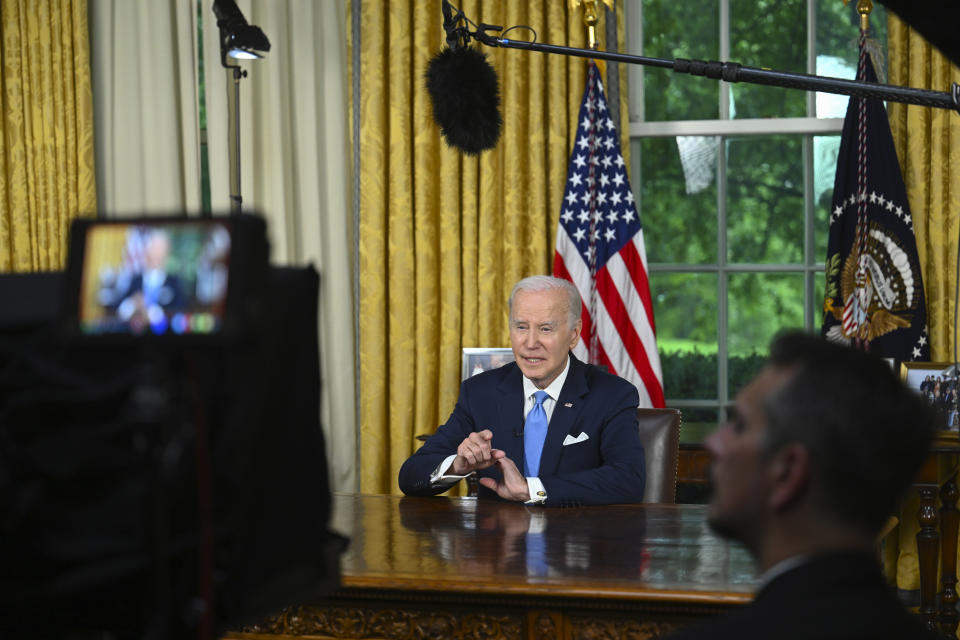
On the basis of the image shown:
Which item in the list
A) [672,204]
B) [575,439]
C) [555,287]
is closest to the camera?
[575,439]

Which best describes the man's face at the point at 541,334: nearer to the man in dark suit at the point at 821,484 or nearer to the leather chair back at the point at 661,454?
the leather chair back at the point at 661,454

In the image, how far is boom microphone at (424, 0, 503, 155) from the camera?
2553mm

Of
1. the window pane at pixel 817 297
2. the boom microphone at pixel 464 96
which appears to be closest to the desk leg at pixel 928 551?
the window pane at pixel 817 297

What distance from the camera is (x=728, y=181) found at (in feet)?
16.2

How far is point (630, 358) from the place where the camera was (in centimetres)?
448

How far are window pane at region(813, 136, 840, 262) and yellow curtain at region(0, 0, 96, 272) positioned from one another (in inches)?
136

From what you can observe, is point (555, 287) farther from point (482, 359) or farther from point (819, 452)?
point (819, 452)

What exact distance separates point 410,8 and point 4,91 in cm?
204

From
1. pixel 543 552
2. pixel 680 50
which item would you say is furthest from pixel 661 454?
pixel 680 50

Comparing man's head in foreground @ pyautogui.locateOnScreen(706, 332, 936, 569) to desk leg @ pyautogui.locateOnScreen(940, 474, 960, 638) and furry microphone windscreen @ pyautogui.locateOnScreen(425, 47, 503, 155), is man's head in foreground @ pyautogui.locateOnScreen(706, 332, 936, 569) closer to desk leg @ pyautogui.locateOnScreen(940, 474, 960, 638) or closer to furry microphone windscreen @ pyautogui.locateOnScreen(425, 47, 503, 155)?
furry microphone windscreen @ pyautogui.locateOnScreen(425, 47, 503, 155)

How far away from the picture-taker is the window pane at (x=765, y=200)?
489 centimetres

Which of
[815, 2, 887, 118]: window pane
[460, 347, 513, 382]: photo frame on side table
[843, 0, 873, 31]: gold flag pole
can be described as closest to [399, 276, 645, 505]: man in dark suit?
[460, 347, 513, 382]: photo frame on side table

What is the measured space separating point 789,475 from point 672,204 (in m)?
3.99

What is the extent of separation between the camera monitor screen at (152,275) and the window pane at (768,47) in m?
4.37
